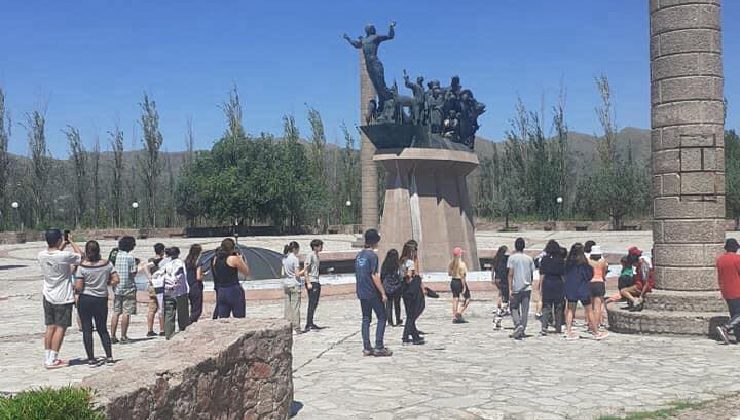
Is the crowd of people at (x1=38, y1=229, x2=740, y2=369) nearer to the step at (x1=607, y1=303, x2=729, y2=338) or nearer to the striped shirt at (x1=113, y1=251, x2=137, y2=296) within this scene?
the striped shirt at (x1=113, y1=251, x2=137, y2=296)

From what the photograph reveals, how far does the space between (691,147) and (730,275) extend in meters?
2.21

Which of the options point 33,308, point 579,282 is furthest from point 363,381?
point 33,308

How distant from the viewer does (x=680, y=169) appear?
10961 mm

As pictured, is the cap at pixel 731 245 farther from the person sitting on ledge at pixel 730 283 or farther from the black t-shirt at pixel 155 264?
the black t-shirt at pixel 155 264

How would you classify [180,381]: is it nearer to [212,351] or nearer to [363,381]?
[212,351]

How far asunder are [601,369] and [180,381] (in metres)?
5.37

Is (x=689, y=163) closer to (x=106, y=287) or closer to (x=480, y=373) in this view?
(x=480, y=373)

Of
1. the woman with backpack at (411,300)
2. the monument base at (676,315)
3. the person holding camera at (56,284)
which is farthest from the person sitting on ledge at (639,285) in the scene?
the person holding camera at (56,284)

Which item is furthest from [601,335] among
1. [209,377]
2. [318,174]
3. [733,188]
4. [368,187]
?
[318,174]

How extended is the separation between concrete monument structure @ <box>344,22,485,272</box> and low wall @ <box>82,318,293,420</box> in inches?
489

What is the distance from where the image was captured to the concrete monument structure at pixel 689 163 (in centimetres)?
1088

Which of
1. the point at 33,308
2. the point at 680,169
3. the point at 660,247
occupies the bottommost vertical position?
the point at 33,308

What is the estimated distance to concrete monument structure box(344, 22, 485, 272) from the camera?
1844 cm

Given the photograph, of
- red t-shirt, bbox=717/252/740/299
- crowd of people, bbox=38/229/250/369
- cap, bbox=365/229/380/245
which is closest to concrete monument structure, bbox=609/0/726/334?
red t-shirt, bbox=717/252/740/299
